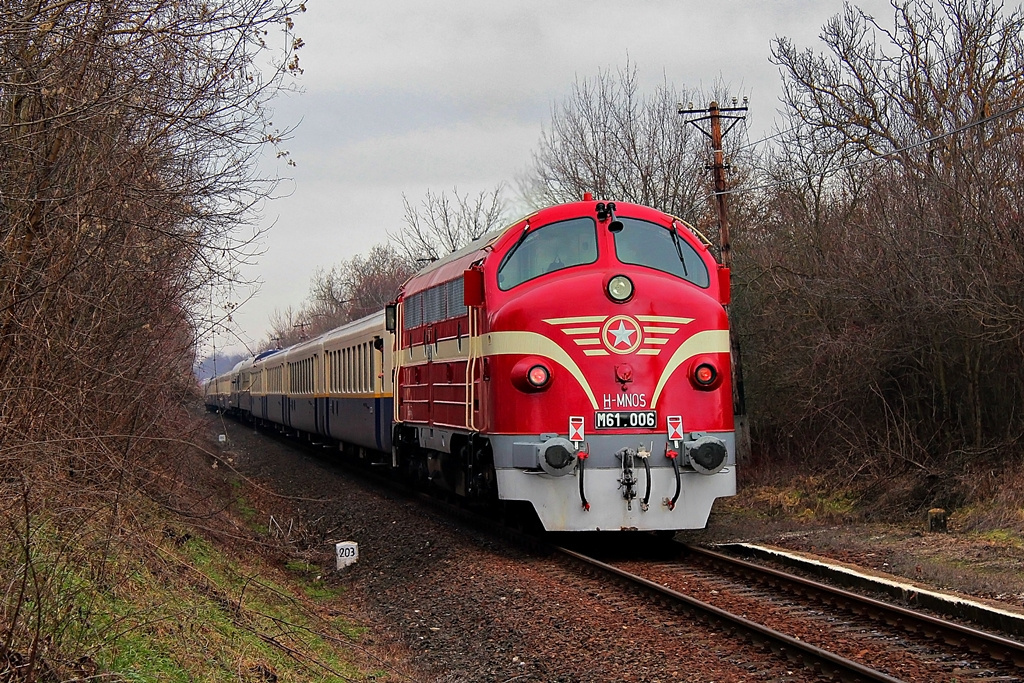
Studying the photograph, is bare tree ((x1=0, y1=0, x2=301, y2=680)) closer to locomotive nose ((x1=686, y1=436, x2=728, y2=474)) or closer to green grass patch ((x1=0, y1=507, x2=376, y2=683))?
green grass patch ((x1=0, y1=507, x2=376, y2=683))

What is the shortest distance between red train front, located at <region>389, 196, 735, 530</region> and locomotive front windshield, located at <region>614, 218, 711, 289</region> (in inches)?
0.6

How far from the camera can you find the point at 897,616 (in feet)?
26.7

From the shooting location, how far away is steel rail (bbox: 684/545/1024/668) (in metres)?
7.07

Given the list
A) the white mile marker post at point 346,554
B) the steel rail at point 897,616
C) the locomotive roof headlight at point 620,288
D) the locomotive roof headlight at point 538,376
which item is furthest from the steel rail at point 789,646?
the white mile marker post at point 346,554

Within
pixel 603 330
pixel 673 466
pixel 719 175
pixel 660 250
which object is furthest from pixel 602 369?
pixel 719 175

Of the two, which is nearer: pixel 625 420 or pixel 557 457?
pixel 557 457

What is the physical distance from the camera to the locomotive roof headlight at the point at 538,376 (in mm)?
11047

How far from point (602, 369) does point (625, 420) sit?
0.56m

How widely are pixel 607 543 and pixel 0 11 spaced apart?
8.61 metres

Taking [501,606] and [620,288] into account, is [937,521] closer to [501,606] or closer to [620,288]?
[620,288]

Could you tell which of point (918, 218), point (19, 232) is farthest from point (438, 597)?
point (918, 218)

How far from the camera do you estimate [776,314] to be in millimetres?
21422

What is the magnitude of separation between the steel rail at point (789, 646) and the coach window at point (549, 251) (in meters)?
3.50

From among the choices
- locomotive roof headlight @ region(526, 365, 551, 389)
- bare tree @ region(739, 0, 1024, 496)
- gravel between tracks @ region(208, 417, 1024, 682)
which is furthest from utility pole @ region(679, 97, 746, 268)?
locomotive roof headlight @ region(526, 365, 551, 389)
